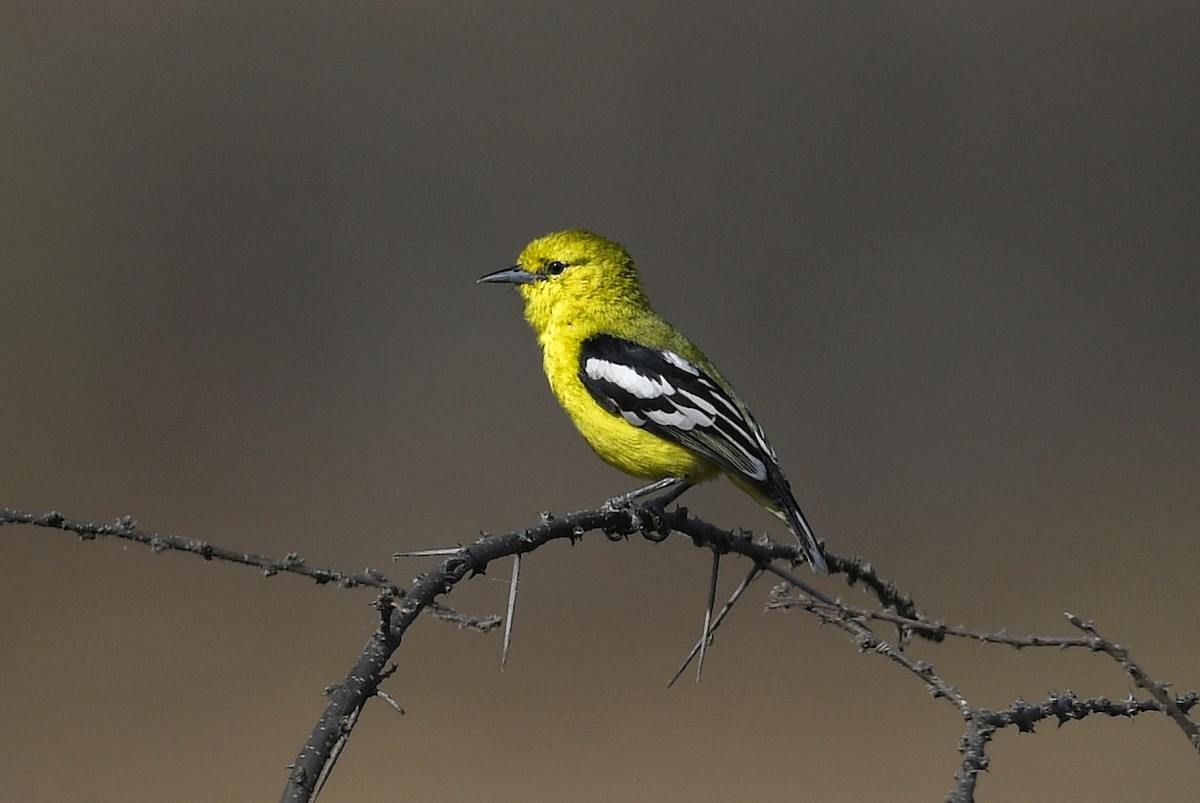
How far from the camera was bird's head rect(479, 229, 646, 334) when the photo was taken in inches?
189

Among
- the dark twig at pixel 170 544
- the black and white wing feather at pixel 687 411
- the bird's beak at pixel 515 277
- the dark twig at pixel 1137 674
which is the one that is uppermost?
the bird's beak at pixel 515 277

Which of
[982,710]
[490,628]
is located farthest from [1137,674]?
[490,628]

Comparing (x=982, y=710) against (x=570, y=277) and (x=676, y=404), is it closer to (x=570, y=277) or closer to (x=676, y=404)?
(x=676, y=404)

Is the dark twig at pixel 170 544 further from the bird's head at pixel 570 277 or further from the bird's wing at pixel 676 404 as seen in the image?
the bird's head at pixel 570 277

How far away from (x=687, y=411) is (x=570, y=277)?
39.0 inches

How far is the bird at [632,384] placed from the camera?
13.2ft

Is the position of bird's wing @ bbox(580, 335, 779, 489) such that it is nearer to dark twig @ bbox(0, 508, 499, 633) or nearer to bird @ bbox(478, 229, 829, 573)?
bird @ bbox(478, 229, 829, 573)

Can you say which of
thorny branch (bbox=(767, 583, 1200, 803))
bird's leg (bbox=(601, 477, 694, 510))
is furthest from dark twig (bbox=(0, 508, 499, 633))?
bird's leg (bbox=(601, 477, 694, 510))

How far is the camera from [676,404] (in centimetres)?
410

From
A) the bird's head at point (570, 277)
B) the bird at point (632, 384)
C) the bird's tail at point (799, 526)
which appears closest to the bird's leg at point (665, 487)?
the bird at point (632, 384)

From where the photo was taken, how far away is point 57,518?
2029 millimetres

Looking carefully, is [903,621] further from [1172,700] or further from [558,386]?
[558,386]

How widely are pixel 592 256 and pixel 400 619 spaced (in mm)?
3064

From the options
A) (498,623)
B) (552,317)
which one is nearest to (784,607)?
(498,623)
